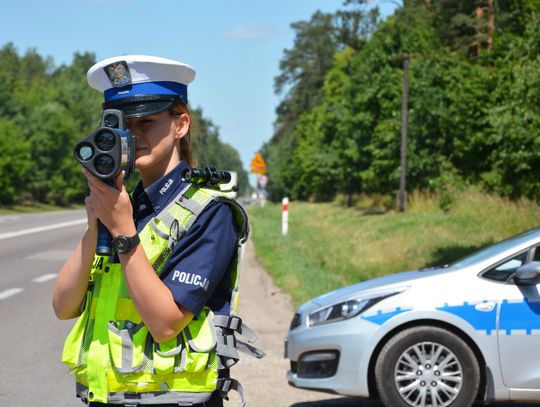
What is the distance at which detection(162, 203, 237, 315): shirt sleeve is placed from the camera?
7.74ft

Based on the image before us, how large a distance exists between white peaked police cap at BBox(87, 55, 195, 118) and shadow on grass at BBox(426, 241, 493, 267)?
15170mm

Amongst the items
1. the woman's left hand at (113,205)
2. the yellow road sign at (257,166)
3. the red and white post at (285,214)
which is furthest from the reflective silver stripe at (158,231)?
the yellow road sign at (257,166)

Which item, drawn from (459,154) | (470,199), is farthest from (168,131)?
(459,154)

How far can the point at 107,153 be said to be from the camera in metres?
2.19

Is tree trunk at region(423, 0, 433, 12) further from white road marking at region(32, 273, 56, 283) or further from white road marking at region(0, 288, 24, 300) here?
white road marking at region(0, 288, 24, 300)

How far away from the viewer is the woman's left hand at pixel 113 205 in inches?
87.1

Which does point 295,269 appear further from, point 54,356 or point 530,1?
point 54,356

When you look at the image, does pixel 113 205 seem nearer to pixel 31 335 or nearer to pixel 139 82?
pixel 139 82

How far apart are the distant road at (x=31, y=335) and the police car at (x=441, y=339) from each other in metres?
2.06

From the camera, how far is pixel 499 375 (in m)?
6.17

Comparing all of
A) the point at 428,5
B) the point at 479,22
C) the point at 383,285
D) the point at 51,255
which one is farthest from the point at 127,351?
the point at 428,5

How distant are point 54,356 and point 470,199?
22212 millimetres

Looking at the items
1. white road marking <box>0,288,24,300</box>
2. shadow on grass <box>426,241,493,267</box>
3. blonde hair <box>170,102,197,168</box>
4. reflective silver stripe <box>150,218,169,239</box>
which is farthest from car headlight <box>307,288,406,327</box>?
shadow on grass <box>426,241,493,267</box>

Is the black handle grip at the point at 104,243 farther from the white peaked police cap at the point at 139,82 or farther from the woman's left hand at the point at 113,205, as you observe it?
the white peaked police cap at the point at 139,82
